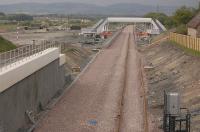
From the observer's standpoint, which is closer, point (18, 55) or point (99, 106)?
point (18, 55)

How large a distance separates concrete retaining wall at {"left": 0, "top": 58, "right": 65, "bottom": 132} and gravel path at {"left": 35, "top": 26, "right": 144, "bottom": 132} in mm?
803

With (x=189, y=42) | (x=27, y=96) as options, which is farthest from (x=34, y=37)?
(x=27, y=96)

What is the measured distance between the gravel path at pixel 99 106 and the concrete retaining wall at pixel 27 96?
0.80 m

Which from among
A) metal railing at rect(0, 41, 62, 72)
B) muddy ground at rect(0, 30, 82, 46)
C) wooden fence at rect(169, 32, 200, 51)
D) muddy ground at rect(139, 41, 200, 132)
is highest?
metal railing at rect(0, 41, 62, 72)

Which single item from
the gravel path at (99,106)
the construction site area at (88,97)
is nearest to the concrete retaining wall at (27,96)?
the construction site area at (88,97)

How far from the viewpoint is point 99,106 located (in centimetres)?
2866

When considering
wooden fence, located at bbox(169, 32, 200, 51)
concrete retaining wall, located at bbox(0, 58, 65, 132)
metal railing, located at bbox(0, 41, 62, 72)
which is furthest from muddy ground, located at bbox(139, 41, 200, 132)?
metal railing, located at bbox(0, 41, 62, 72)

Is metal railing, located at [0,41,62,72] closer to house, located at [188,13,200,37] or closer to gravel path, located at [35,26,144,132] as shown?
gravel path, located at [35,26,144,132]

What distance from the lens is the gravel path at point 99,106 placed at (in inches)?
936

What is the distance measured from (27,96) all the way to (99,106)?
501cm

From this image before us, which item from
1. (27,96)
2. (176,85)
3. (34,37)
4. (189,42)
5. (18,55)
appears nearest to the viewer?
(27,96)

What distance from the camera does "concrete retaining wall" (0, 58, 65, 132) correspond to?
69.4ft

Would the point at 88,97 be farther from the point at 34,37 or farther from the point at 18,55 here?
the point at 34,37

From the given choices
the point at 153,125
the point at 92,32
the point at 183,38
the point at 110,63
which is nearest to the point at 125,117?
the point at 153,125
